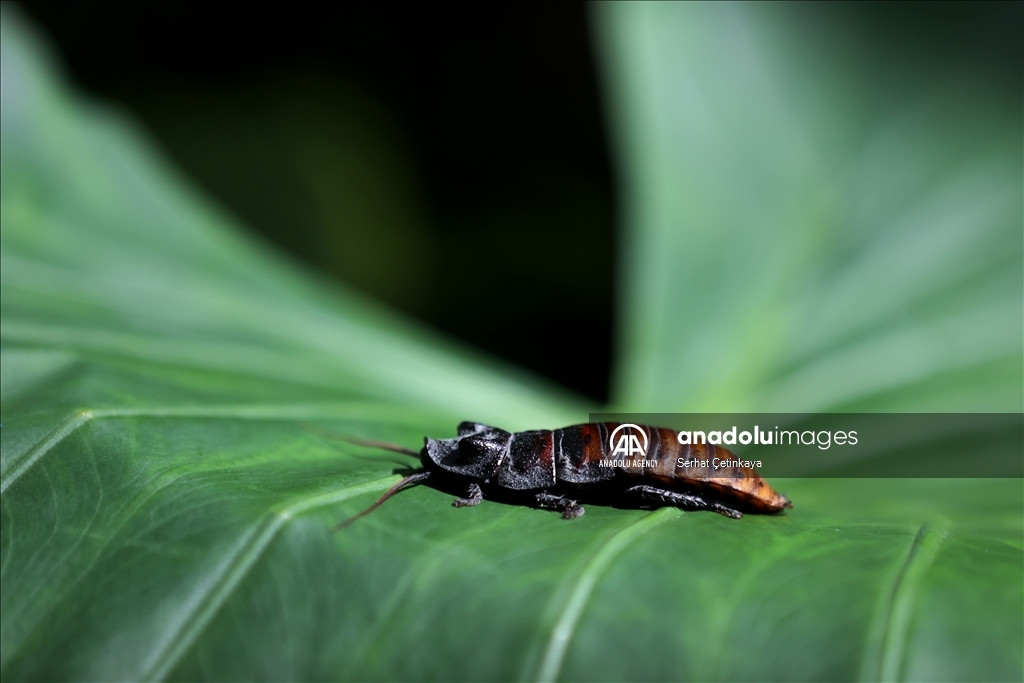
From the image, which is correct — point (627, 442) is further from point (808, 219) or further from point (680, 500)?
point (808, 219)

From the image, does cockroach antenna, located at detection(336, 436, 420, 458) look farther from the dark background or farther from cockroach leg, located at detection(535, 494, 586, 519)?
the dark background

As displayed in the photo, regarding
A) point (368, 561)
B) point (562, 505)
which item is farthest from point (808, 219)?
point (368, 561)

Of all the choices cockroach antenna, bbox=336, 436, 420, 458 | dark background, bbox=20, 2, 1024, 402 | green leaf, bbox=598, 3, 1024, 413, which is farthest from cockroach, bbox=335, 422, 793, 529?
dark background, bbox=20, 2, 1024, 402

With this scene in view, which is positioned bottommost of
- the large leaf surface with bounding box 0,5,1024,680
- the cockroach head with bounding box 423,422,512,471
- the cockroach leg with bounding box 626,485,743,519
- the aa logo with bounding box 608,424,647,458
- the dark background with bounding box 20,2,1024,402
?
the large leaf surface with bounding box 0,5,1024,680

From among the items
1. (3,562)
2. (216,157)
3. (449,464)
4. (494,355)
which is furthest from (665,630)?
(216,157)

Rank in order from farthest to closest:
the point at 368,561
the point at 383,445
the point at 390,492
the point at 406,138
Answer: the point at 406,138 < the point at 383,445 < the point at 390,492 < the point at 368,561
